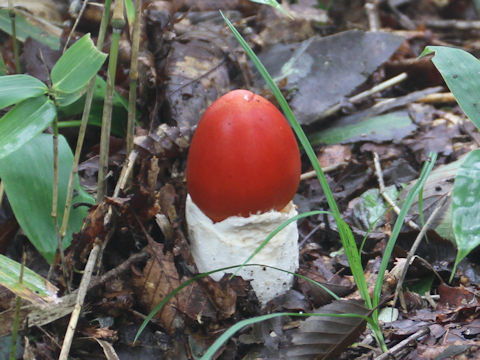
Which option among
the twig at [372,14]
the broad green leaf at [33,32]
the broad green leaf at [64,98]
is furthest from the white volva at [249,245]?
the twig at [372,14]

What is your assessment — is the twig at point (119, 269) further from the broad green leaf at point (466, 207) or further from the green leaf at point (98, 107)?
the broad green leaf at point (466, 207)

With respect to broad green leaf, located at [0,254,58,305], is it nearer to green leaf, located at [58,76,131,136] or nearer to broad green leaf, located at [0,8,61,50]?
green leaf, located at [58,76,131,136]

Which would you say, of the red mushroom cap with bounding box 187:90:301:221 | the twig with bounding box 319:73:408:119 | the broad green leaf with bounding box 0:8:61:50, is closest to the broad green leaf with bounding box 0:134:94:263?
the red mushroom cap with bounding box 187:90:301:221

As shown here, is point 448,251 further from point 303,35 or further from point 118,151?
point 303,35

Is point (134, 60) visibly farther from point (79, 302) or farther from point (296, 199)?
point (296, 199)

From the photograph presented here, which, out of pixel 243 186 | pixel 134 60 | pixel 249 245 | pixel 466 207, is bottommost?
pixel 249 245

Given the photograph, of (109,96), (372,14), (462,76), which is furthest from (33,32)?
(372,14)

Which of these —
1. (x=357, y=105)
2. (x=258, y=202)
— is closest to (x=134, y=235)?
(x=258, y=202)
